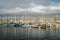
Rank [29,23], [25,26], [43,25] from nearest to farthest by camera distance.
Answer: [43,25] < [29,23] < [25,26]

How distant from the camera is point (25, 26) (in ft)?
160

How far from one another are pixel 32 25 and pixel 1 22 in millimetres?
9576

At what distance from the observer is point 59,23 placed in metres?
45.2

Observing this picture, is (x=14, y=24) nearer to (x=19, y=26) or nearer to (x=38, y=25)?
(x=19, y=26)

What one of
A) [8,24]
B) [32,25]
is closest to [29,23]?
[32,25]

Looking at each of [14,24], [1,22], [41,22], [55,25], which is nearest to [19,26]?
[14,24]

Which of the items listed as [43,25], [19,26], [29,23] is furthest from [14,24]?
[43,25]

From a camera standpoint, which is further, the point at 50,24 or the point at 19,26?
the point at 19,26

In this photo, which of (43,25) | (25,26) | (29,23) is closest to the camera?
(43,25)

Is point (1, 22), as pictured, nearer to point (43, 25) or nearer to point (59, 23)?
point (43, 25)

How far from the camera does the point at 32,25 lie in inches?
1784

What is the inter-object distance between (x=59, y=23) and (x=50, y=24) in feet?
8.10

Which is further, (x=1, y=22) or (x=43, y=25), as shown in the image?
(x=1, y=22)

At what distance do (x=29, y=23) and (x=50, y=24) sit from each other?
5651 millimetres
